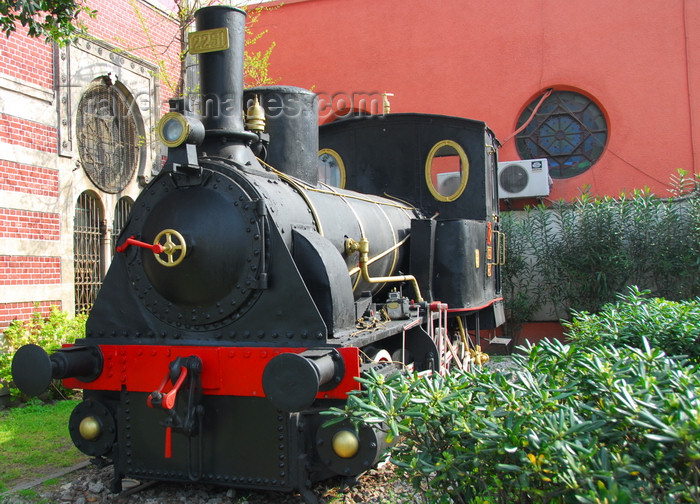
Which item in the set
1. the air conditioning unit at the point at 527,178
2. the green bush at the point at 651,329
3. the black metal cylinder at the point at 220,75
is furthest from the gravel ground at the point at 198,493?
the air conditioning unit at the point at 527,178

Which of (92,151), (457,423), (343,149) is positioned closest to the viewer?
(457,423)

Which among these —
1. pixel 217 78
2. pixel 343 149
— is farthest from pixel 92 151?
pixel 217 78

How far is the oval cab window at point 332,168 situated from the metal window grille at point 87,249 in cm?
359

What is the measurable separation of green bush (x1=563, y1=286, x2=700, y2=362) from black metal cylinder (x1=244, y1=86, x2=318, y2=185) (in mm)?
2401

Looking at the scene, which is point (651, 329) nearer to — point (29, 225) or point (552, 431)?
point (552, 431)

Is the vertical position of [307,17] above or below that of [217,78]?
above

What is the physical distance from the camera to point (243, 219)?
12.3 feet

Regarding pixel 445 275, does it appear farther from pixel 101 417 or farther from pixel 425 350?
pixel 101 417

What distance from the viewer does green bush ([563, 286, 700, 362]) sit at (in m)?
4.47

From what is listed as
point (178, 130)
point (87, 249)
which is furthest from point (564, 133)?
point (178, 130)

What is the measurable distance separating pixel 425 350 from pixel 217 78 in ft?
8.48

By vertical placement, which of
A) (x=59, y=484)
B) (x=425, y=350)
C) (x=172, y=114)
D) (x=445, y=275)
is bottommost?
(x=59, y=484)

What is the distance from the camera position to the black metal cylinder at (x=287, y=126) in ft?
15.4

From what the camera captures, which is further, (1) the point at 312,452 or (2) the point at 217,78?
(2) the point at 217,78
